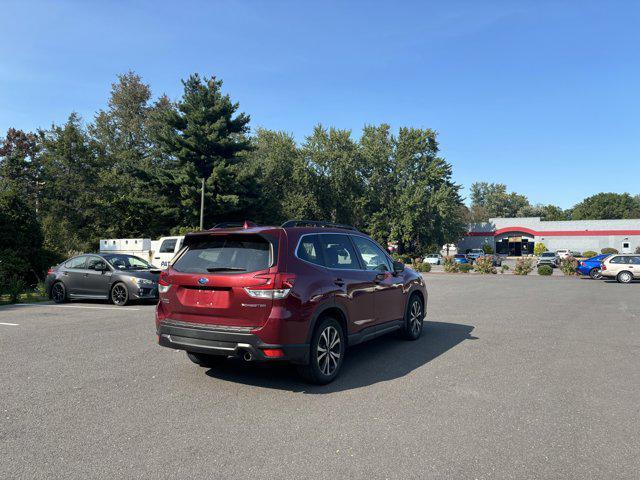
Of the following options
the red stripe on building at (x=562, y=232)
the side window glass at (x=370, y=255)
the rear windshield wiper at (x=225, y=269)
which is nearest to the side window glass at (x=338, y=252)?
the side window glass at (x=370, y=255)

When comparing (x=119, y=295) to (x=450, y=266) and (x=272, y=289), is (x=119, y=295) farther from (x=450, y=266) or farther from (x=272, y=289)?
(x=450, y=266)

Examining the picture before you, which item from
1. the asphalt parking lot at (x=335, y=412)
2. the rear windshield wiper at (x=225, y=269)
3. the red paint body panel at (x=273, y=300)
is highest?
the rear windshield wiper at (x=225, y=269)

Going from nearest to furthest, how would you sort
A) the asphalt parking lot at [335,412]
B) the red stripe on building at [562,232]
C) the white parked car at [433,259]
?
the asphalt parking lot at [335,412] < the white parked car at [433,259] < the red stripe on building at [562,232]

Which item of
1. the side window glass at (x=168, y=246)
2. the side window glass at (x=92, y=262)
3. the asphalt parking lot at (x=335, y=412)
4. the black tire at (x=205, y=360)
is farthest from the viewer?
the side window glass at (x=168, y=246)

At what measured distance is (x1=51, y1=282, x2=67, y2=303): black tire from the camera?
1329 centimetres

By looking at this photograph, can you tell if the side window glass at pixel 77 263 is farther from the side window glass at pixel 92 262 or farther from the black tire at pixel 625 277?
the black tire at pixel 625 277

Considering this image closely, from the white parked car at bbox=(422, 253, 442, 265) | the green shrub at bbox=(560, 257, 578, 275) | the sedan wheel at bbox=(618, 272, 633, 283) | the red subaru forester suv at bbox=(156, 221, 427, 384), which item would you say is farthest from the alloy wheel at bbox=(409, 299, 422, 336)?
the white parked car at bbox=(422, 253, 442, 265)

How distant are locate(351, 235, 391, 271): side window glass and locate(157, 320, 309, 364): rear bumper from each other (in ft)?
6.58

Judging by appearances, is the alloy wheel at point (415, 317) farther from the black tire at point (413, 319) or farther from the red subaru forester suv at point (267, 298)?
the red subaru forester suv at point (267, 298)

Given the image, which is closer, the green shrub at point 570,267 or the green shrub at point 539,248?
the green shrub at point 570,267

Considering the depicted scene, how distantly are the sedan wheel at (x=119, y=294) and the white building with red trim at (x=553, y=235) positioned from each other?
64847mm

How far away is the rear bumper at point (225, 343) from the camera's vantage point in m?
4.86

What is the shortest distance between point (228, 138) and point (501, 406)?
117 feet

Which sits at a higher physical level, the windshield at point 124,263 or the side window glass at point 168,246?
the side window glass at point 168,246
